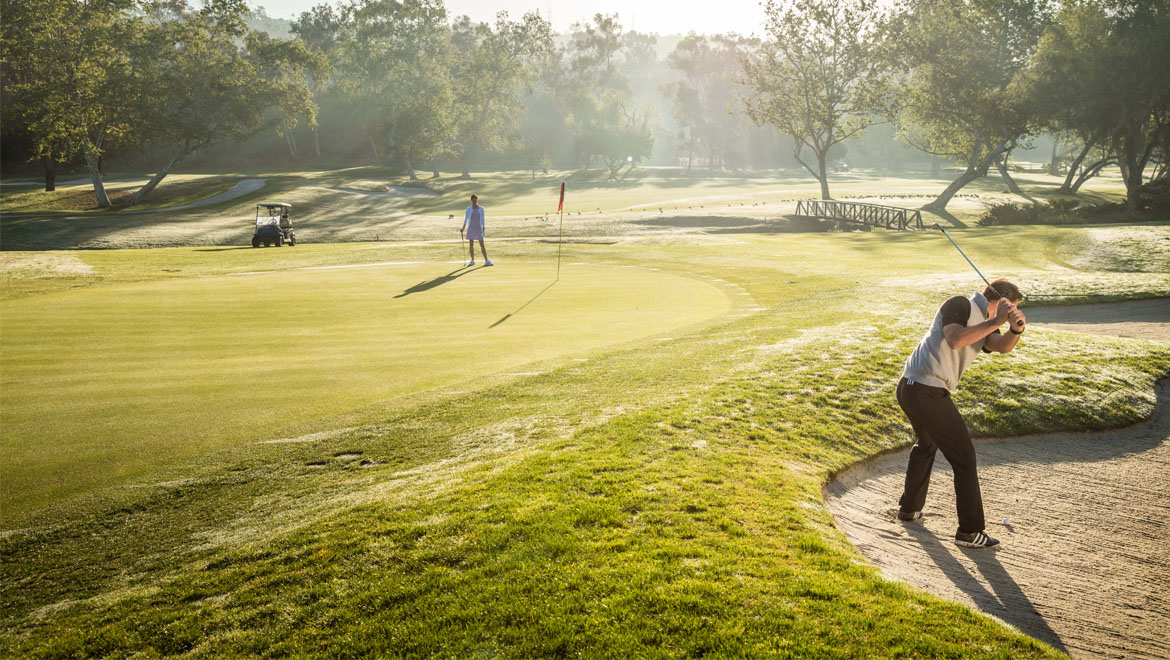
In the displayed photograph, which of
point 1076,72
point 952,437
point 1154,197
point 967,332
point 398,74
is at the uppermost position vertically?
point 398,74

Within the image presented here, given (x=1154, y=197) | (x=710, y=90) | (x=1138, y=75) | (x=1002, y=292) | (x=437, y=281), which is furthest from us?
(x=710, y=90)

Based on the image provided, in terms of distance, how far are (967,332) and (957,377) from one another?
1.92ft

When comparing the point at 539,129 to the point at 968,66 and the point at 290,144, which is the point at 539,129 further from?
the point at 968,66

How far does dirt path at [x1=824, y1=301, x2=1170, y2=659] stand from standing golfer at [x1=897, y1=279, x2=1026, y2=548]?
0.47 metres

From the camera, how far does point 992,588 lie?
6.02 meters

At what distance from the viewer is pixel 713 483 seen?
7.26m

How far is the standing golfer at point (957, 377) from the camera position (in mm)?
6516

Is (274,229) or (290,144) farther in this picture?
(290,144)

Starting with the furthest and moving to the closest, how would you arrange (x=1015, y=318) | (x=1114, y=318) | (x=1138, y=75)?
(x=1138, y=75), (x=1114, y=318), (x=1015, y=318)

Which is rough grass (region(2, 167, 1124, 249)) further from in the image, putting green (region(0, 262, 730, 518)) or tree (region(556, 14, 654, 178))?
tree (region(556, 14, 654, 178))

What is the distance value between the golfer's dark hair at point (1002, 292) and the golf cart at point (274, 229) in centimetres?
3954

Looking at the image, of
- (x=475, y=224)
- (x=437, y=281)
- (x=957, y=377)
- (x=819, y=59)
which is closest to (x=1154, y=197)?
(x=819, y=59)

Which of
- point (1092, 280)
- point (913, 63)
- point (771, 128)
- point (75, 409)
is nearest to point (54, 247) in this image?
point (75, 409)

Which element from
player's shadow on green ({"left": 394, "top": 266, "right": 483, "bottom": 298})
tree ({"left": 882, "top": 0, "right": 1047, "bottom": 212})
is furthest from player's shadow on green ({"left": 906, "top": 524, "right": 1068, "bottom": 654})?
tree ({"left": 882, "top": 0, "right": 1047, "bottom": 212})
